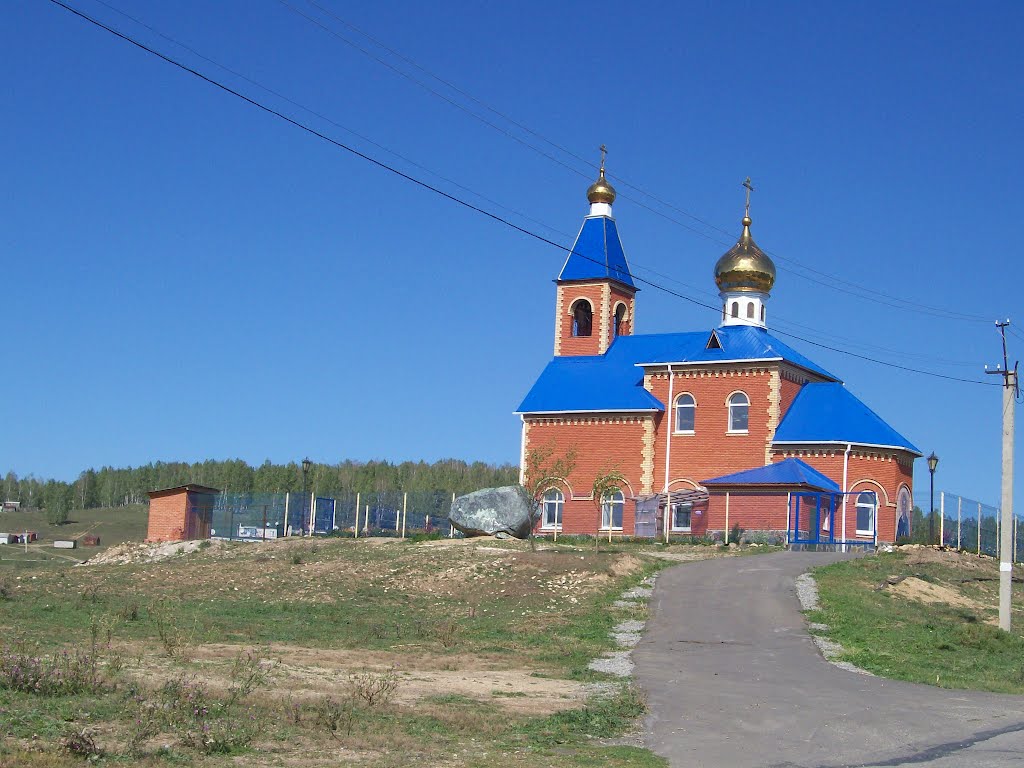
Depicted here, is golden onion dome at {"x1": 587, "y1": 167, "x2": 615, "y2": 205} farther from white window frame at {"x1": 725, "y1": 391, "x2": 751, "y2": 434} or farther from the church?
white window frame at {"x1": 725, "y1": 391, "x2": 751, "y2": 434}

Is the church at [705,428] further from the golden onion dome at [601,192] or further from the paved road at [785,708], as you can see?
the paved road at [785,708]

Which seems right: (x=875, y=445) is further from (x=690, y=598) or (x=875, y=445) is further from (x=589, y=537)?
(x=690, y=598)

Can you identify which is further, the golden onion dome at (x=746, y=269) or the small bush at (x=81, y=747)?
the golden onion dome at (x=746, y=269)

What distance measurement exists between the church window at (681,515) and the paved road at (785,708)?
20167mm

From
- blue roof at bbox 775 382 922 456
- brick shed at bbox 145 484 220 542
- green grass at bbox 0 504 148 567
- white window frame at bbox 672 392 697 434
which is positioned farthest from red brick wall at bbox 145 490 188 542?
blue roof at bbox 775 382 922 456

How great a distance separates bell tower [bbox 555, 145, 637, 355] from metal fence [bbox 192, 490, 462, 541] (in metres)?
8.19

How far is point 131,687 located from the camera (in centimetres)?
1290

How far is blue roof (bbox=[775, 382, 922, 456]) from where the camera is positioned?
42.5 meters

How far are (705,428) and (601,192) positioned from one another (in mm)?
11641

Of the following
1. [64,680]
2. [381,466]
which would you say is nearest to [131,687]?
[64,680]

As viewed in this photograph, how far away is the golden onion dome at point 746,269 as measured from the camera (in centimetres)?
4750

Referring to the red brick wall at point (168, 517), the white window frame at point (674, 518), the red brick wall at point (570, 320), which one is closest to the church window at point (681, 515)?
the white window frame at point (674, 518)

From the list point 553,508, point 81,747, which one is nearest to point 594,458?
point 553,508

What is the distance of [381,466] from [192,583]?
89.0 m
